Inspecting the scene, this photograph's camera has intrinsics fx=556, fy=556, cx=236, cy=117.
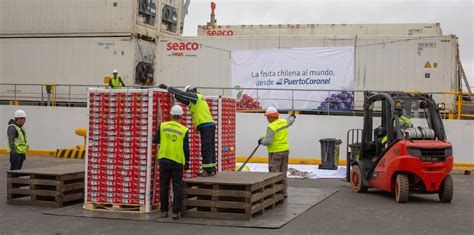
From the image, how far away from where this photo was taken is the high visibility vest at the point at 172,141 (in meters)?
8.80

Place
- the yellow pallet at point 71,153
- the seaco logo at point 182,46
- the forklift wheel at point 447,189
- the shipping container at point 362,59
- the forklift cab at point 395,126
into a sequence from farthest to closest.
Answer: the seaco logo at point 182,46, the yellow pallet at point 71,153, the shipping container at point 362,59, the forklift cab at point 395,126, the forklift wheel at point 447,189

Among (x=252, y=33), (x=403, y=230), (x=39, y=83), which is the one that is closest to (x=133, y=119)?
(x=403, y=230)

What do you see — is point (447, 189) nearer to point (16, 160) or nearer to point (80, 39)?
point (16, 160)

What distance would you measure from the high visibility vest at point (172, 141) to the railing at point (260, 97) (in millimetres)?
11267

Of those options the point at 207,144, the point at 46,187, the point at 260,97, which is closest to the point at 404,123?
the point at 207,144

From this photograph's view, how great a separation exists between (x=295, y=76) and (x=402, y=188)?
10.8 m

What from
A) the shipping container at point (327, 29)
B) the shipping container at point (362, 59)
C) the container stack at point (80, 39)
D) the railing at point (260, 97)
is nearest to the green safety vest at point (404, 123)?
the railing at point (260, 97)

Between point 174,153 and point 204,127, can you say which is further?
point 204,127

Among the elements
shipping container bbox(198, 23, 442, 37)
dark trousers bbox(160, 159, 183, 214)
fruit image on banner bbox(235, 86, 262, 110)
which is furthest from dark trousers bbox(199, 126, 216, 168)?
shipping container bbox(198, 23, 442, 37)

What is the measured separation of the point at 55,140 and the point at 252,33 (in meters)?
10.7

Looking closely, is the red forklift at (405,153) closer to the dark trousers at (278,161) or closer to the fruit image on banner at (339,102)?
the dark trousers at (278,161)

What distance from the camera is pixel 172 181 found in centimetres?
893

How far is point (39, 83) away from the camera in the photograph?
23922 mm

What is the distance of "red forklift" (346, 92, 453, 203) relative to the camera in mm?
10586
